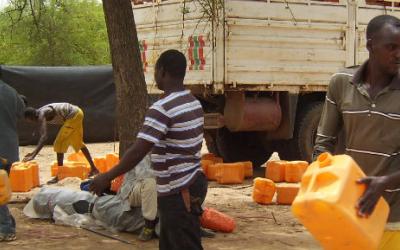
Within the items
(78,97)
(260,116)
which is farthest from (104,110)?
(260,116)

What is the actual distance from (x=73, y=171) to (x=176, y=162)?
6.33m

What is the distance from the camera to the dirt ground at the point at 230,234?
237 inches

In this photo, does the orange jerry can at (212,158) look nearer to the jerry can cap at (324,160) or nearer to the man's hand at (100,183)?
the man's hand at (100,183)

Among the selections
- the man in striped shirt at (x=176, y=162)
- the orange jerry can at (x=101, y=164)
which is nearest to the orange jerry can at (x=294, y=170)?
the orange jerry can at (x=101, y=164)

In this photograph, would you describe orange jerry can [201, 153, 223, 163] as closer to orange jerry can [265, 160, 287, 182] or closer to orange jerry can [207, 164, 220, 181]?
orange jerry can [207, 164, 220, 181]

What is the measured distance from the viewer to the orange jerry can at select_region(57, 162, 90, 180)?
9.88 metres

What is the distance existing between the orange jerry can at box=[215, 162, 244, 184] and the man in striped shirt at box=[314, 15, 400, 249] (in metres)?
6.41

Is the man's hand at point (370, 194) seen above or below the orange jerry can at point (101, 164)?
above

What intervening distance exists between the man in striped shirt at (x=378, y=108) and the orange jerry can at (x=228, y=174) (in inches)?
253

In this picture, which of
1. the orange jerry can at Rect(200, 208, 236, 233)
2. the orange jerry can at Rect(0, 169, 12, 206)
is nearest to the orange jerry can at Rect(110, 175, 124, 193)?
the orange jerry can at Rect(200, 208, 236, 233)

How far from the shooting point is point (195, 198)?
402cm

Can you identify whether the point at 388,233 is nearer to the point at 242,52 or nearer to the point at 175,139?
the point at 175,139

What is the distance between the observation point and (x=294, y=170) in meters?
9.48

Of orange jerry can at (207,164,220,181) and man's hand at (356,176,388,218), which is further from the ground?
man's hand at (356,176,388,218)
